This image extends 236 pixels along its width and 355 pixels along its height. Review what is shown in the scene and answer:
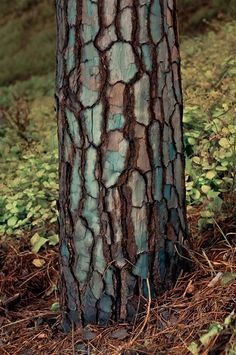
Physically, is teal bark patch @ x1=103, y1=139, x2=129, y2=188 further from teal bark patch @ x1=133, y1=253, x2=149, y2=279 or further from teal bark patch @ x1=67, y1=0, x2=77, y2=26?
teal bark patch @ x1=67, y1=0, x2=77, y2=26

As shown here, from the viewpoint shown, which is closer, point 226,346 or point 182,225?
point 226,346

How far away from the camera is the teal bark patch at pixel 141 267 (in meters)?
2.71

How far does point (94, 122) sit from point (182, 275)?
74 centimetres

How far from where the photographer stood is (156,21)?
257 cm

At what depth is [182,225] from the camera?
2.85m

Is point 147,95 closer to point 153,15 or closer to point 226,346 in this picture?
point 153,15

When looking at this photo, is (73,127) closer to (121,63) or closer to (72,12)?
(121,63)

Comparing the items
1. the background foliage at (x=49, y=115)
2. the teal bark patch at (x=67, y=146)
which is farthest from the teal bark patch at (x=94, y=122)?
the background foliage at (x=49, y=115)

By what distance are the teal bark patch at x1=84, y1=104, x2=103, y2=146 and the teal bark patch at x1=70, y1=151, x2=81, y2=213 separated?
100mm

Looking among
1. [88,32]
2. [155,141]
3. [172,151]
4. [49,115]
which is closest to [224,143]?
[172,151]

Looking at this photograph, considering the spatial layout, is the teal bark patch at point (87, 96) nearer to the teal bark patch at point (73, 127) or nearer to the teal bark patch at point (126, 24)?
the teal bark patch at point (73, 127)

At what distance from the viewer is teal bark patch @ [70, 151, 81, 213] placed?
2.69m

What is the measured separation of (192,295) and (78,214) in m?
0.55

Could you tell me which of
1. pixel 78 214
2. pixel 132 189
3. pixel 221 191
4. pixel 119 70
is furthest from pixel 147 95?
pixel 221 191
